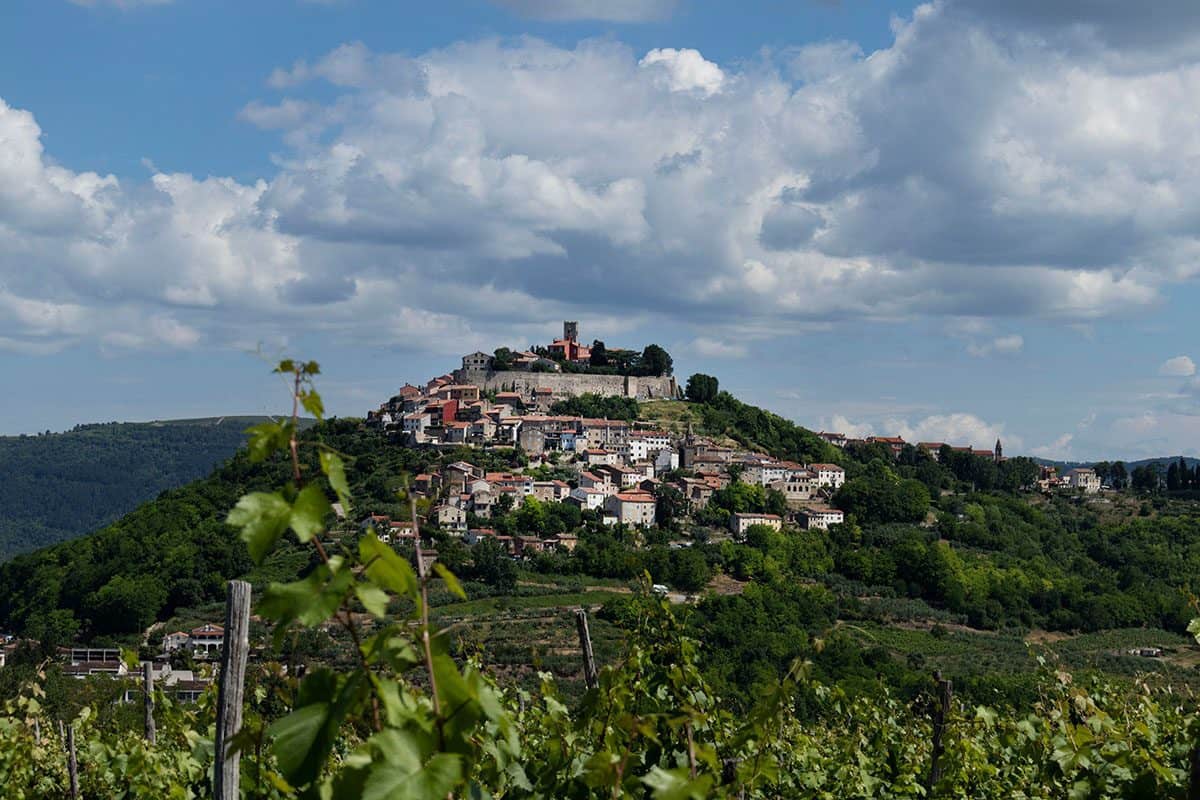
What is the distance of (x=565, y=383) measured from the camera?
71.6 m

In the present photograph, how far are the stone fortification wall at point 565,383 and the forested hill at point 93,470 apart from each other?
2713 inches

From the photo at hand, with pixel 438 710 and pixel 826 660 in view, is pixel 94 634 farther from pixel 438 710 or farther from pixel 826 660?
pixel 438 710

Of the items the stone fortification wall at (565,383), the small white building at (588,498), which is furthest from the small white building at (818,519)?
the stone fortification wall at (565,383)

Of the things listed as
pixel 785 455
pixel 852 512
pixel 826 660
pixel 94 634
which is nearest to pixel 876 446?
pixel 785 455

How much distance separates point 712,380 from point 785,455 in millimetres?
8787

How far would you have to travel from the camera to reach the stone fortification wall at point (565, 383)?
232 ft

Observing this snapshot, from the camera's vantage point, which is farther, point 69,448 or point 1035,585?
point 69,448

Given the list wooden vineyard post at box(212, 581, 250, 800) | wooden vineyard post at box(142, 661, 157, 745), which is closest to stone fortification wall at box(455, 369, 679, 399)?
wooden vineyard post at box(142, 661, 157, 745)

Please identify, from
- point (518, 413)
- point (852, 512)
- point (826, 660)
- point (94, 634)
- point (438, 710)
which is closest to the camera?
point (438, 710)

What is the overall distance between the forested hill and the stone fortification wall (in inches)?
2713

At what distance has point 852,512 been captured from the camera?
5716 cm

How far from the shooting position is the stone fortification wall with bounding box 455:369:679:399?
7081 centimetres

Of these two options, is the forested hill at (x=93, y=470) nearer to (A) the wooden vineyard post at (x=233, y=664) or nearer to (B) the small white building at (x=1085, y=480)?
(B) the small white building at (x=1085, y=480)

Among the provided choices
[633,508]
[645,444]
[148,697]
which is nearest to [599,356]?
[645,444]
